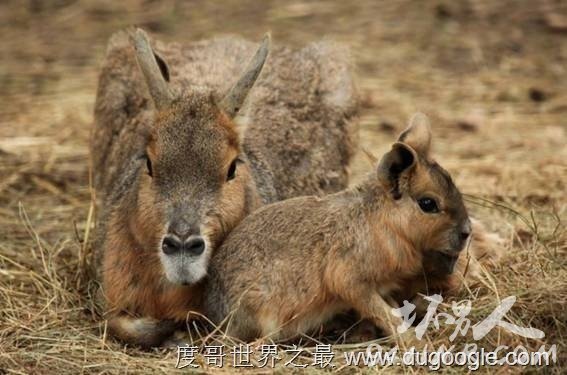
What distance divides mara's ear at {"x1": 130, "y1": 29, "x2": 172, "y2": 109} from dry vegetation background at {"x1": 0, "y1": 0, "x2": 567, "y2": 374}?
1304mm

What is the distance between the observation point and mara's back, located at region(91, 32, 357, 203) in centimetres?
739

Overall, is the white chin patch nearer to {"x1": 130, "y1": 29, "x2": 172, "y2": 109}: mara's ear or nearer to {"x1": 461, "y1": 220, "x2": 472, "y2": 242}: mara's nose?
{"x1": 130, "y1": 29, "x2": 172, "y2": 109}: mara's ear

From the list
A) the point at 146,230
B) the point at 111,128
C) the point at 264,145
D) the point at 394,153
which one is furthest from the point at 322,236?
the point at 111,128

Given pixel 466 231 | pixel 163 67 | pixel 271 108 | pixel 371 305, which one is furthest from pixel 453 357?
pixel 271 108

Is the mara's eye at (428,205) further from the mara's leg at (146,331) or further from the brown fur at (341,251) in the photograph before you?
the mara's leg at (146,331)

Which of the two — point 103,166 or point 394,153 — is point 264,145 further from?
point 394,153

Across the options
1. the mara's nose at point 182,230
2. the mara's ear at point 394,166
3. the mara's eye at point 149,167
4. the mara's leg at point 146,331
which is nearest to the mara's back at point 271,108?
the mara's eye at point 149,167

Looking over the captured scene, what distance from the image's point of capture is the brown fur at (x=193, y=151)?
226 inches

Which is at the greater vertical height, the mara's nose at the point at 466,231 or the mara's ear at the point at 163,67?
the mara's ear at the point at 163,67

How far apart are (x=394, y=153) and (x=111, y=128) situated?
9.24 ft

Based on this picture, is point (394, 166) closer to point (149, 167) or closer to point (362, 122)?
point (149, 167)

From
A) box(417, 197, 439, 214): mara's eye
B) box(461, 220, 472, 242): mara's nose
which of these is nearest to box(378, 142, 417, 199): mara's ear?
box(417, 197, 439, 214): mara's eye

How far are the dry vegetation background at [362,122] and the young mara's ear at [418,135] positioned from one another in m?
0.85

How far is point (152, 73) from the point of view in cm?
607
